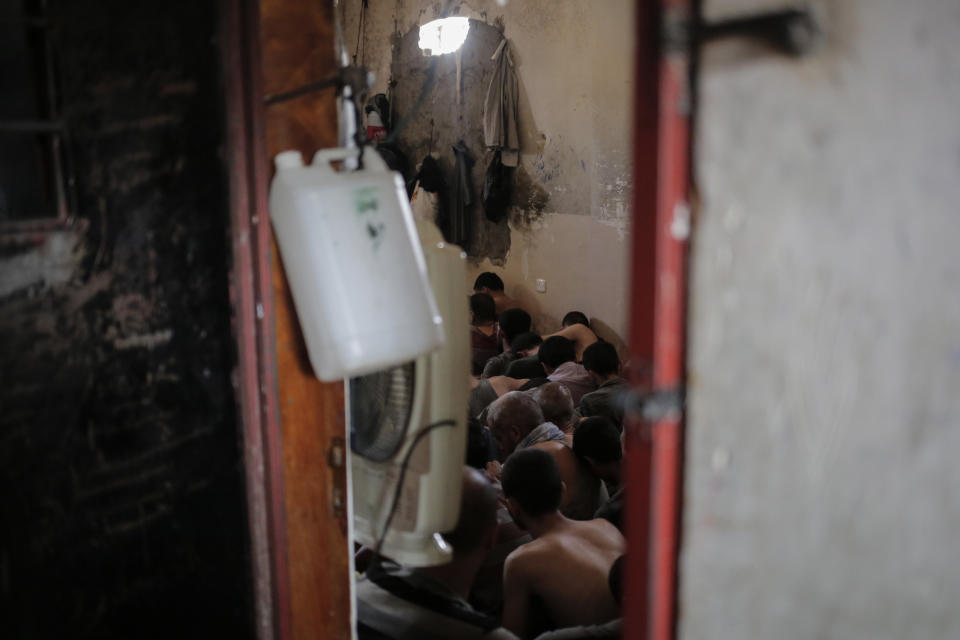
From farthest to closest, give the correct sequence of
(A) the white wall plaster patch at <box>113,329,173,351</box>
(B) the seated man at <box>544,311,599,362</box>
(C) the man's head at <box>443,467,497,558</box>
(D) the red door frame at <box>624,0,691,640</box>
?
1. (B) the seated man at <box>544,311,599,362</box>
2. (C) the man's head at <box>443,467,497,558</box>
3. (A) the white wall plaster patch at <box>113,329,173,351</box>
4. (D) the red door frame at <box>624,0,691,640</box>

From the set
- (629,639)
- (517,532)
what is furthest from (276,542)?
(517,532)

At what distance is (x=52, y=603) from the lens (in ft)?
5.26

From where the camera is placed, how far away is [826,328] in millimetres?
1189

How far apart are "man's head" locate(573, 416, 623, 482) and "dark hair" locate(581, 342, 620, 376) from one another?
1.25m

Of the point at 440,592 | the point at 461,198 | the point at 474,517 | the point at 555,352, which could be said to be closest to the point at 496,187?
the point at 461,198

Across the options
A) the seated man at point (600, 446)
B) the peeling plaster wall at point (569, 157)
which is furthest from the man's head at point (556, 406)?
the peeling plaster wall at point (569, 157)

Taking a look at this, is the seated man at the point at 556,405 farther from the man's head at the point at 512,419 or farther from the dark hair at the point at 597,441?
the dark hair at the point at 597,441

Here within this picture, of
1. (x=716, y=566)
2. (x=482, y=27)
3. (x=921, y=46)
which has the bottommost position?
(x=716, y=566)

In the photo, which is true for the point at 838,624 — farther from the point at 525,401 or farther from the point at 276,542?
the point at 525,401

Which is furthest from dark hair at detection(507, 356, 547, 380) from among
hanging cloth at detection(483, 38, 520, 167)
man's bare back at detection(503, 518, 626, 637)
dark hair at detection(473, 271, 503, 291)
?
man's bare back at detection(503, 518, 626, 637)

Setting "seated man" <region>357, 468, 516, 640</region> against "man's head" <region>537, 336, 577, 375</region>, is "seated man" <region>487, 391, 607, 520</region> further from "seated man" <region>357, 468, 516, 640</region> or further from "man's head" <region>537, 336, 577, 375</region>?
"man's head" <region>537, 336, 577, 375</region>

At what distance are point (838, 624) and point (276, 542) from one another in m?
1.11

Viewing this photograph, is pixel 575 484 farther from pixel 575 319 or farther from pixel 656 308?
pixel 575 319

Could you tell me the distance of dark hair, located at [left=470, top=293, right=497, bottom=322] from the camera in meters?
6.56
